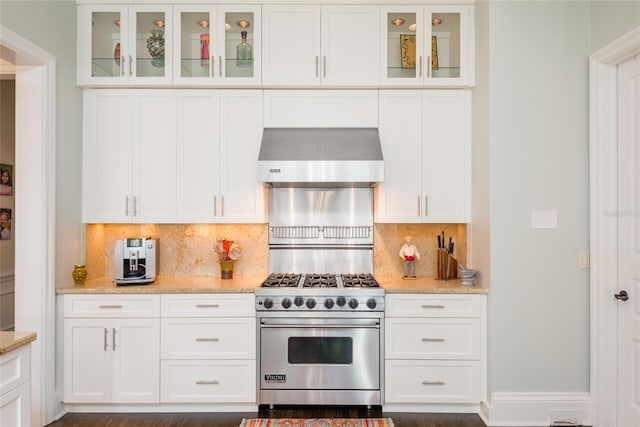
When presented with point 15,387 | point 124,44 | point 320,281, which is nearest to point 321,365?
point 320,281

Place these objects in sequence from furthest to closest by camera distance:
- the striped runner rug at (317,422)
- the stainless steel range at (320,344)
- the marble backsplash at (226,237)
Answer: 1. the marble backsplash at (226,237)
2. the stainless steel range at (320,344)
3. the striped runner rug at (317,422)

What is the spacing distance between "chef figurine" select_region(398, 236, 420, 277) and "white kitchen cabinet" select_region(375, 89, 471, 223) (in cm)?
29

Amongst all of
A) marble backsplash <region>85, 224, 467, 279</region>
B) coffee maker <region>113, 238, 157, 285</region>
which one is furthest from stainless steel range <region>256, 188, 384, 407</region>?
coffee maker <region>113, 238, 157, 285</region>

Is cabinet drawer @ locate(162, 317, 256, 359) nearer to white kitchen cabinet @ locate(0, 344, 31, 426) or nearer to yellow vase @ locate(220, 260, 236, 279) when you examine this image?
yellow vase @ locate(220, 260, 236, 279)

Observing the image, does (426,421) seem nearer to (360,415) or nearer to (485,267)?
(360,415)

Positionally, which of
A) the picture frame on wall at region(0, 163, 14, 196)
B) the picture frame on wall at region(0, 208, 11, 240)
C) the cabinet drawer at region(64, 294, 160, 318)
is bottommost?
the cabinet drawer at region(64, 294, 160, 318)

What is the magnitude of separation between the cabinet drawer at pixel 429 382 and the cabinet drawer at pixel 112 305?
70.1 inches

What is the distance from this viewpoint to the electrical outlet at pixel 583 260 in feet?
9.17

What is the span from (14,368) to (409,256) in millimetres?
2675

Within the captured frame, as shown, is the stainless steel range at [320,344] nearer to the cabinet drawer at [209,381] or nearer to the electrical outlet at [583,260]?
the cabinet drawer at [209,381]

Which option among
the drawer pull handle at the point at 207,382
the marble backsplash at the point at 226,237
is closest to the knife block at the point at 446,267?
the marble backsplash at the point at 226,237

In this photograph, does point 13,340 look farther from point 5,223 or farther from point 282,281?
point 5,223

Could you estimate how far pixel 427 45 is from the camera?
10.4 ft

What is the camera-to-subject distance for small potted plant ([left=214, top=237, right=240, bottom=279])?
3375mm
